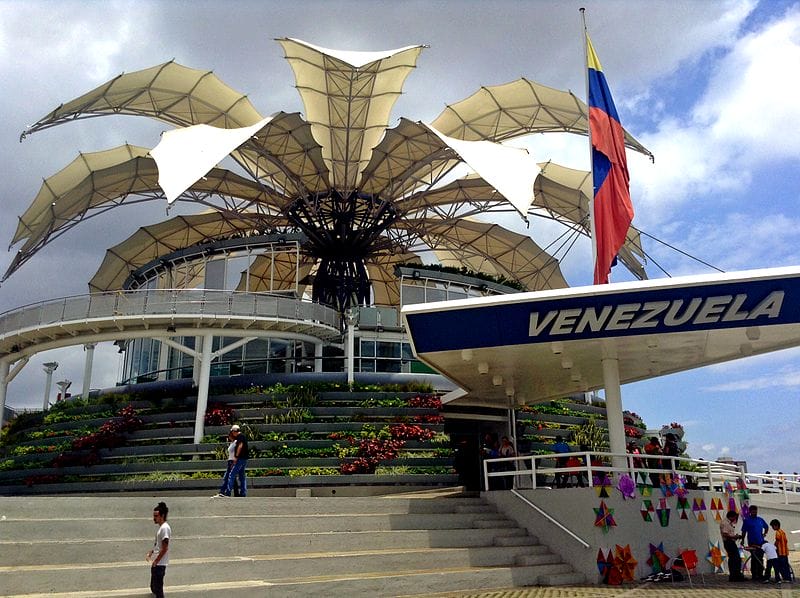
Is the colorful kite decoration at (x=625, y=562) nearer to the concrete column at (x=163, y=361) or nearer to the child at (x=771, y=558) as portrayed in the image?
the child at (x=771, y=558)

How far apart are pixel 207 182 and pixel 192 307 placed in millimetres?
11131

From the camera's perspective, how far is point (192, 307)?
28.0 m

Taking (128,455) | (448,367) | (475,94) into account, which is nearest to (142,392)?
(128,455)

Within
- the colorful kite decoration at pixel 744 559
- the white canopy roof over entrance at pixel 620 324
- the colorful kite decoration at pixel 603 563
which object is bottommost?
the colorful kite decoration at pixel 744 559

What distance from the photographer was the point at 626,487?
1675 cm

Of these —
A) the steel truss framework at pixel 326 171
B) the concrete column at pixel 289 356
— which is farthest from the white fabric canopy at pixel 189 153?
the concrete column at pixel 289 356

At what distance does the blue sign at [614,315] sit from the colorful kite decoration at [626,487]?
11.1 ft

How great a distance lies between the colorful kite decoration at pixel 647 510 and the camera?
17.0m

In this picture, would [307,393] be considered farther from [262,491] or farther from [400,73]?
[400,73]

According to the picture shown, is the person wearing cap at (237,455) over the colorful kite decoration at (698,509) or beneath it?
over

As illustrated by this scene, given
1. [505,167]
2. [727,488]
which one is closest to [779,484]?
[727,488]

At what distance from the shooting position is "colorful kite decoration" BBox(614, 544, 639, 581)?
16109 mm

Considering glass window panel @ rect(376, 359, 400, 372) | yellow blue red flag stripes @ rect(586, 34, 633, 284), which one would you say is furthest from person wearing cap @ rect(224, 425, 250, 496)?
glass window panel @ rect(376, 359, 400, 372)

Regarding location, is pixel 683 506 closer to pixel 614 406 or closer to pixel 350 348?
pixel 614 406
